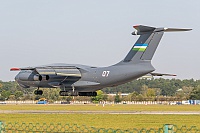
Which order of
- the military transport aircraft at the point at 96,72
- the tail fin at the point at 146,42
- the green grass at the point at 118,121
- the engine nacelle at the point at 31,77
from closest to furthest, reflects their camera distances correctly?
the green grass at the point at 118,121, the tail fin at the point at 146,42, the military transport aircraft at the point at 96,72, the engine nacelle at the point at 31,77

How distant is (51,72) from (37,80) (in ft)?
6.43

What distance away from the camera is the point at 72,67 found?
206 feet

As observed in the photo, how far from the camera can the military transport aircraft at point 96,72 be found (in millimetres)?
54094

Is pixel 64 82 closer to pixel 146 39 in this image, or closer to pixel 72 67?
pixel 72 67

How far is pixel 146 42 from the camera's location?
179 ft

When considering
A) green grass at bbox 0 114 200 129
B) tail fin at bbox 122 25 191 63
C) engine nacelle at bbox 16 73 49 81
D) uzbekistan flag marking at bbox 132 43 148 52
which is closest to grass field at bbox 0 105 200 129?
green grass at bbox 0 114 200 129

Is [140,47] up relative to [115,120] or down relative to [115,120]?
up

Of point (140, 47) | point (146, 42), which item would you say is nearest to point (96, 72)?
point (140, 47)

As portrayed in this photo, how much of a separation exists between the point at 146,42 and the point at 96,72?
739 centimetres

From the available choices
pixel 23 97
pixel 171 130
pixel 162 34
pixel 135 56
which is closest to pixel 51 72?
pixel 135 56

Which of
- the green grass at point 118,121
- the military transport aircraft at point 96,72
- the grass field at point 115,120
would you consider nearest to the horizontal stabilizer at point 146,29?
the military transport aircraft at point 96,72

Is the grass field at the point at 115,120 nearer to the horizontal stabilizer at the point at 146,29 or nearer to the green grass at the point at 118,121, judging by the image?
the green grass at the point at 118,121

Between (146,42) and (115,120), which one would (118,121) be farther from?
(146,42)

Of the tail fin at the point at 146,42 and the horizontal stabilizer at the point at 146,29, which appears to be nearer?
the horizontal stabilizer at the point at 146,29
